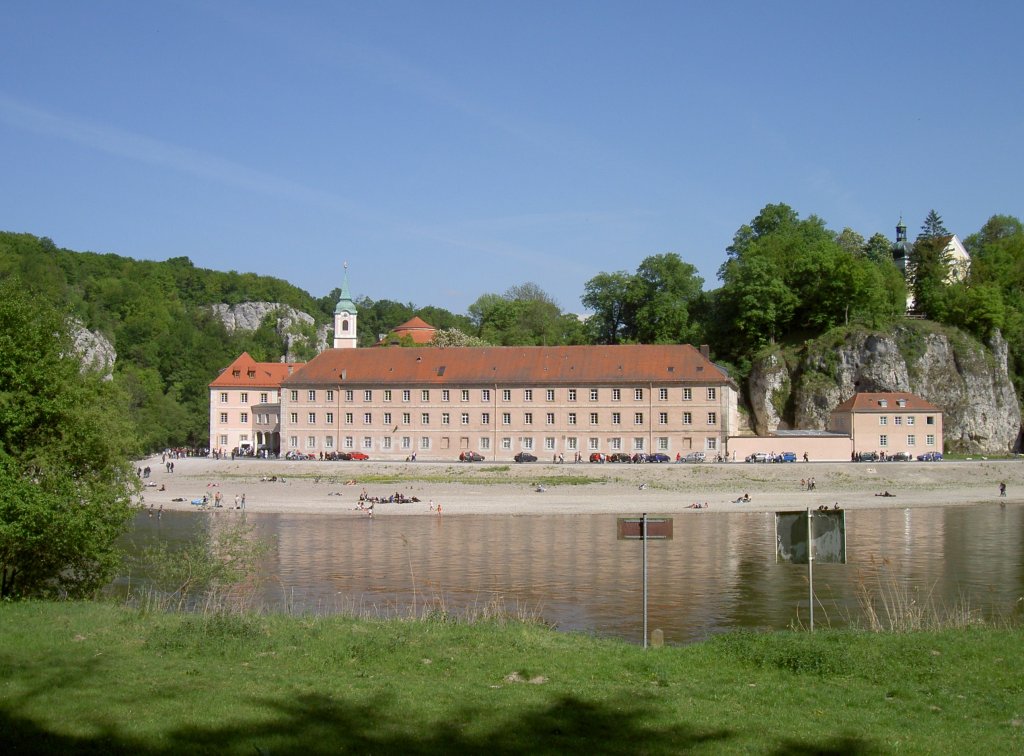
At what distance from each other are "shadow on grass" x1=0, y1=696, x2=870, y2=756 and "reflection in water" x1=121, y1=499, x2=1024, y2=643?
972cm

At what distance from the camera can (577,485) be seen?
57.6 meters

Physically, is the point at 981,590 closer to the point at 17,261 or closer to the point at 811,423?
the point at 811,423

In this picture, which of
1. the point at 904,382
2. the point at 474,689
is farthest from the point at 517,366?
the point at 474,689

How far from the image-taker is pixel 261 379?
3314 inches

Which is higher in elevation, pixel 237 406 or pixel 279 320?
pixel 279 320

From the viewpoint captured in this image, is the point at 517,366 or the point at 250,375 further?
the point at 250,375

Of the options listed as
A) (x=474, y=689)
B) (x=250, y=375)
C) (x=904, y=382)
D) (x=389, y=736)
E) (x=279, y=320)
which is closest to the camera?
(x=389, y=736)

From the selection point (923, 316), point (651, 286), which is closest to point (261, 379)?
point (651, 286)

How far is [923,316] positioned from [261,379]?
188 feet

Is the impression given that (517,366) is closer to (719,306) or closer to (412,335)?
(719,306)

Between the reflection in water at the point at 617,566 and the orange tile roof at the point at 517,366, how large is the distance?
78.3 ft

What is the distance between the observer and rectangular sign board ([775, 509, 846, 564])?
13672 mm

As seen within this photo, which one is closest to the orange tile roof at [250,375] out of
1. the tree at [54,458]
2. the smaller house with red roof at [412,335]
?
the smaller house with red roof at [412,335]

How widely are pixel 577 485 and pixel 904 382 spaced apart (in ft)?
108
